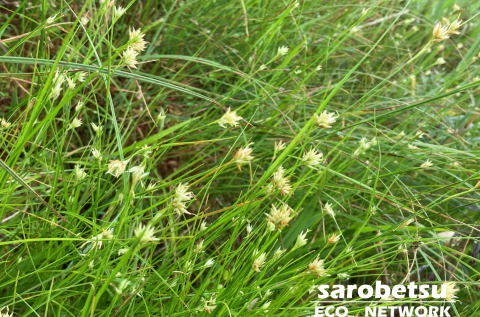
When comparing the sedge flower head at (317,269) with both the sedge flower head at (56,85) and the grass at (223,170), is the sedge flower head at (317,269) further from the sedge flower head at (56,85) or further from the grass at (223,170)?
the sedge flower head at (56,85)

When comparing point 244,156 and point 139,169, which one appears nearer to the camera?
point 139,169

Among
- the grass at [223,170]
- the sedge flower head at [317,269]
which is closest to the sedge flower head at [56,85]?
the grass at [223,170]

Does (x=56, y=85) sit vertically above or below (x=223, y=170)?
above

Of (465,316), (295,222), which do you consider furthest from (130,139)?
(465,316)

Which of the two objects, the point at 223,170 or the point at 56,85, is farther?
the point at 223,170

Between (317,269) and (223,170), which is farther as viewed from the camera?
(223,170)

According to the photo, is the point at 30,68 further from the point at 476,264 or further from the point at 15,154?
the point at 476,264

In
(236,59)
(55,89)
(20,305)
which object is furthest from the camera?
(236,59)

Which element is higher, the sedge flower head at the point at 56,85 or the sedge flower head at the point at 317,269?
the sedge flower head at the point at 56,85
